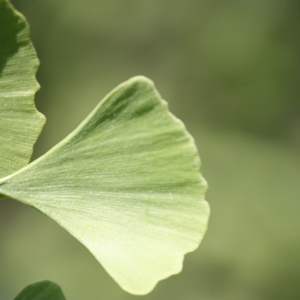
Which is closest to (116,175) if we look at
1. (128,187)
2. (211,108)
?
(128,187)

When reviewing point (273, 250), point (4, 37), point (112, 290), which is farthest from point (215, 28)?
point (4, 37)

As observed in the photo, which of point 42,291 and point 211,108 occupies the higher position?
point 42,291

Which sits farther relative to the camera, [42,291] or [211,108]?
[211,108]

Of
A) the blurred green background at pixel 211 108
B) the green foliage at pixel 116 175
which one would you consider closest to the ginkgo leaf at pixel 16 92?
the green foliage at pixel 116 175

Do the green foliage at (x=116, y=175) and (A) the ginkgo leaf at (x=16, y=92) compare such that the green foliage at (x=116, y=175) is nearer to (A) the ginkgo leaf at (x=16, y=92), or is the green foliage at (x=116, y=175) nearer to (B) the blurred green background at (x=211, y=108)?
(A) the ginkgo leaf at (x=16, y=92)

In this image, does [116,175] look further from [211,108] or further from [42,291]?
[211,108]

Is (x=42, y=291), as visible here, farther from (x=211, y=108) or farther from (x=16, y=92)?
(x=211, y=108)

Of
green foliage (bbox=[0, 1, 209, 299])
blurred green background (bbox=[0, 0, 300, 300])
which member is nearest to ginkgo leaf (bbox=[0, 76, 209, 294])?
green foliage (bbox=[0, 1, 209, 299])
